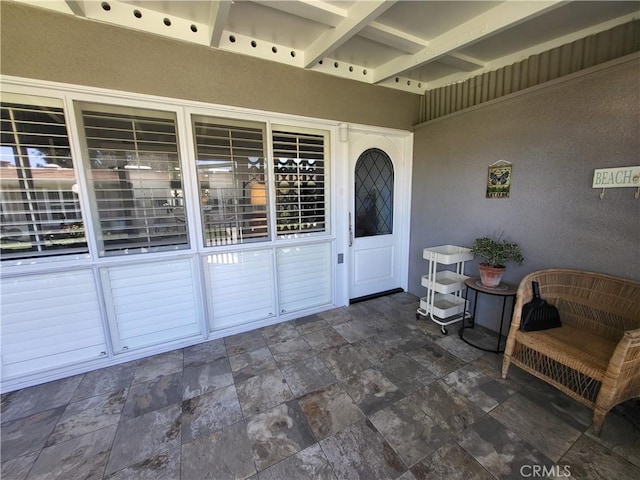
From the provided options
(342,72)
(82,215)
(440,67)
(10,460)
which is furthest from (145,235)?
(440,67)

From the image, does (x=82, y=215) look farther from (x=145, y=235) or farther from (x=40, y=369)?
(x=40, y=369)

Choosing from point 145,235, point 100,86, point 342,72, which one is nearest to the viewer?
point 100,86

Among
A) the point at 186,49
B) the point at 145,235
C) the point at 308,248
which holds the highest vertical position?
the point at 186,49

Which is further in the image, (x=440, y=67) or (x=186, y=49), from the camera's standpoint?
(x=440, y=67)

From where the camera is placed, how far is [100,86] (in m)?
1.92

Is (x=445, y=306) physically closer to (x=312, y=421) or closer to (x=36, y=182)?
(x=312, y=421)

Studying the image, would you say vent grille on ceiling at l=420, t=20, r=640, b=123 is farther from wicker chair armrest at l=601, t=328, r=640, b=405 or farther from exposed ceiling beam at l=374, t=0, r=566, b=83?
wicker chair armrest at l=601, t=328, r=640, b=405

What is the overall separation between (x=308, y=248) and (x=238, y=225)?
0.82m

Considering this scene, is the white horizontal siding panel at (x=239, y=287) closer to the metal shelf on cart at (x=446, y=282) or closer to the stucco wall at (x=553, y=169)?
the metal shelf on cart at (x=446, y=282)

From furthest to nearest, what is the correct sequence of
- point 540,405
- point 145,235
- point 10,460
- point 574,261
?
point 145,235 < point 574,261 < point 540,405 < point 10,460

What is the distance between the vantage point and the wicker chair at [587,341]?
1.43 meters

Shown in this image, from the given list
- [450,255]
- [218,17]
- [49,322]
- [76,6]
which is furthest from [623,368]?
[76,6]

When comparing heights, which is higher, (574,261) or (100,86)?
(100,86)

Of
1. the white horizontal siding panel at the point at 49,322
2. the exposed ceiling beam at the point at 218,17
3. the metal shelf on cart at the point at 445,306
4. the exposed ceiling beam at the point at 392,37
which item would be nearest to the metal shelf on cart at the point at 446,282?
the metal shelf on cart at the point at 445,306
